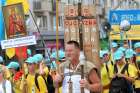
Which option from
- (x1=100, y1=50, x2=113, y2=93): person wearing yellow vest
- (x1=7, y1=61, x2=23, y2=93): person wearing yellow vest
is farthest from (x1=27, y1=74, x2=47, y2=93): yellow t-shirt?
(x1=100, y1=50, x2=113, y2=93): person wearing yellow vest

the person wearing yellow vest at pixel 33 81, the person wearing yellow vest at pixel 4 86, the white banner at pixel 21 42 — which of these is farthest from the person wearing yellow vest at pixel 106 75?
the person wearing yellow vest at pixel 4 86

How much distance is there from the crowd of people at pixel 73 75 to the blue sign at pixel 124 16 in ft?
18.4

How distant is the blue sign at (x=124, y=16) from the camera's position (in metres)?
19.1

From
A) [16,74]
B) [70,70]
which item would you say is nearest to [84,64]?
[70,70]

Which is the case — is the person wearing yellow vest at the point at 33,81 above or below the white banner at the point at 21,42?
below

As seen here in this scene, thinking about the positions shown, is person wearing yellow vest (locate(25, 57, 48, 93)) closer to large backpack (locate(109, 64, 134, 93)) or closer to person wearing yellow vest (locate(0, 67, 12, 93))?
person wearing yellow vest (locate(0, 67, 12, 93))

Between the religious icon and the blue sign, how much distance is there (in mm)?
7209

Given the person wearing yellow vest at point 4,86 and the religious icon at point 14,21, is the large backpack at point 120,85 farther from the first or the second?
the religious icon at point 14,21

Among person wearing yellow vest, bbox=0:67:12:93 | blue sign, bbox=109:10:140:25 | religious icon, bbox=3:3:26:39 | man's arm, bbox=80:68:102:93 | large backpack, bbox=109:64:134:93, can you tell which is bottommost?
large backpack, bbox=109:64:134:93

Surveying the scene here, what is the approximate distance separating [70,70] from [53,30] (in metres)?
43.2

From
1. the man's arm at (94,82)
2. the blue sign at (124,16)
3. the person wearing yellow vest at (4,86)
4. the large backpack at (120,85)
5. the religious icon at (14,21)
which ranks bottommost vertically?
the large backpack at (120,85)

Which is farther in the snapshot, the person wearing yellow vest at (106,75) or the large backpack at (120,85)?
the person wearing yellow vest at (106,75)

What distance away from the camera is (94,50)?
9.36m

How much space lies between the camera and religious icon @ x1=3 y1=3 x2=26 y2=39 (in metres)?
12.0
